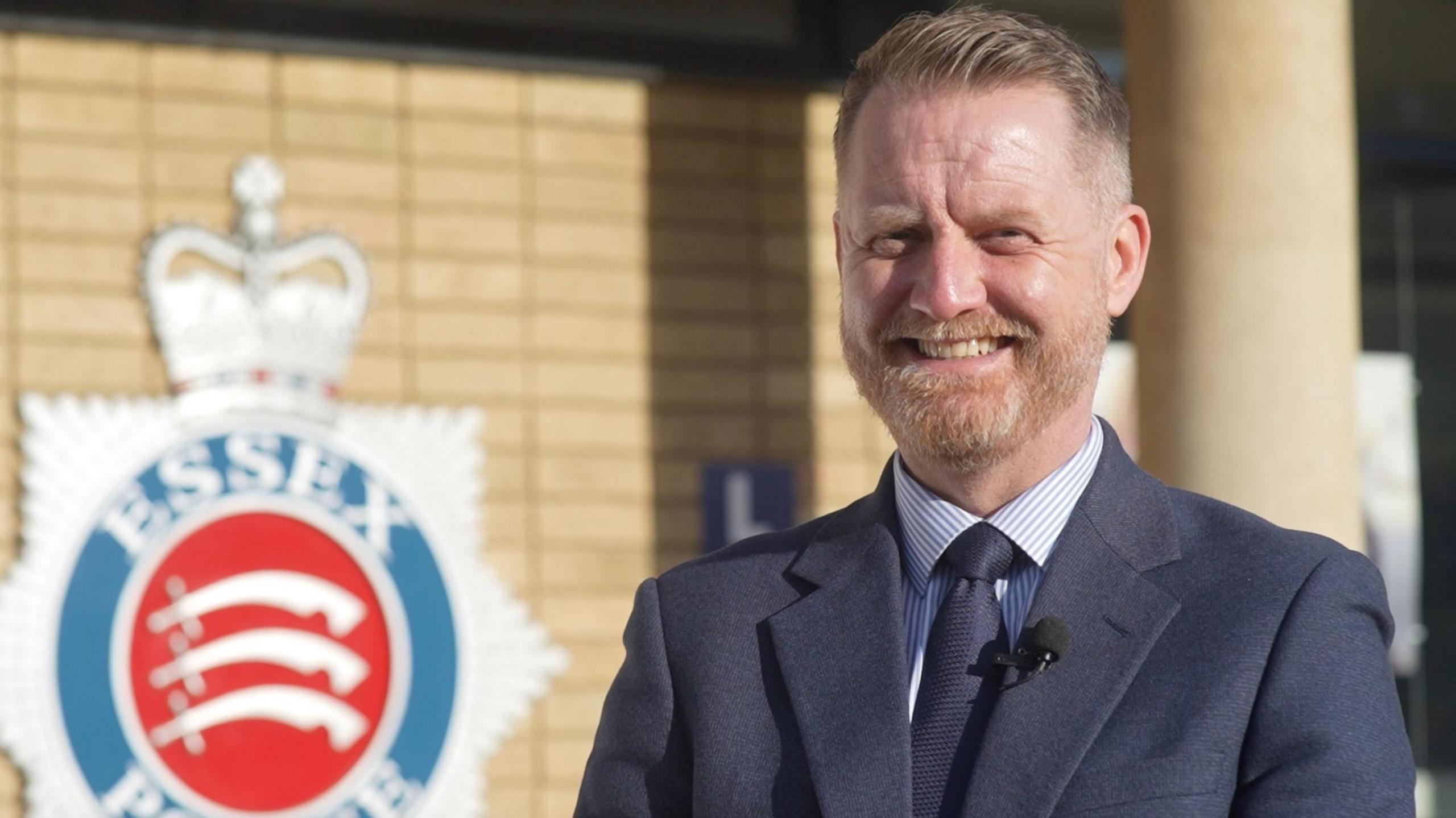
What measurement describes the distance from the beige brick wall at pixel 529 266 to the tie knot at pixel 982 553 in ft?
11.9

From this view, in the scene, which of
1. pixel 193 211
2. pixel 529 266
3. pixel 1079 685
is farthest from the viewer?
pixel 529 266

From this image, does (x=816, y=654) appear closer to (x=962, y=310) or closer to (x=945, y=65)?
(x=962, y=310)

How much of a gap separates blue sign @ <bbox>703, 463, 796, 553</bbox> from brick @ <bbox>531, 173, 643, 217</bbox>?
2.71ft

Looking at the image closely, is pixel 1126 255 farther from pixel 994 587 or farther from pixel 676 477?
pixel 676 477

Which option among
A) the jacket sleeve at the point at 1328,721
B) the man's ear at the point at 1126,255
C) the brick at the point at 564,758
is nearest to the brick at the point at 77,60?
the brick at the point at 564,758

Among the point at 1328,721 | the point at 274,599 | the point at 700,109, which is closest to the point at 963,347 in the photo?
the point at 1328,721

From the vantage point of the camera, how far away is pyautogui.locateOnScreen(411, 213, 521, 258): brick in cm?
533

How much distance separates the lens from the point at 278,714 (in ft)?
16.4

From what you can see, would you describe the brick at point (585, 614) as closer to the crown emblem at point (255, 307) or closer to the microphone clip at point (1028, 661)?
the crown emblem at point (255, 307)

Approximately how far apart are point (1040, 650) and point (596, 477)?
3855 mm

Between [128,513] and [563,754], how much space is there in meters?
1.42

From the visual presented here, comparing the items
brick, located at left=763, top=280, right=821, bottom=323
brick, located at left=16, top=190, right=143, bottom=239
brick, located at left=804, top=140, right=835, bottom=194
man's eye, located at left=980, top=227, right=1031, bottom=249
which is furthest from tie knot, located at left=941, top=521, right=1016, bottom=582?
brick, located at left=804, top=140, right=835, bottom=194

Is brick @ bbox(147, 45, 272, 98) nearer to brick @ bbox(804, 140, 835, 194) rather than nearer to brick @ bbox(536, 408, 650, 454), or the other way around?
brick @ bbox(536, 408, 650, 454)

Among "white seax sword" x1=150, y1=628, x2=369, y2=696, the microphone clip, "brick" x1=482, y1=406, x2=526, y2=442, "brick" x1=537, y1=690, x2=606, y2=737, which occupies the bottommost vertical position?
"brick" x1=537, y1=690, x2=606, y2=737
